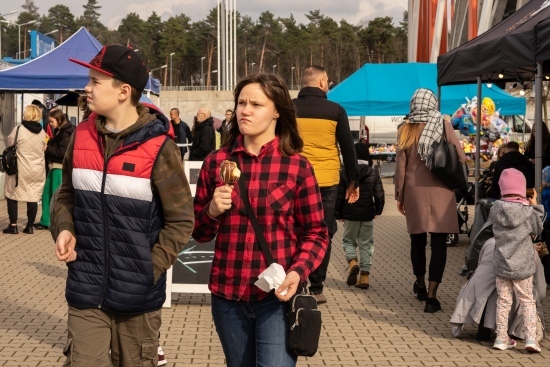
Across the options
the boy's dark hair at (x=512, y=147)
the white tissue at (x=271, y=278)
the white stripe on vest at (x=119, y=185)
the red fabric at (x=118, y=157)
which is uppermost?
the red fabric at (x=118, y=157)

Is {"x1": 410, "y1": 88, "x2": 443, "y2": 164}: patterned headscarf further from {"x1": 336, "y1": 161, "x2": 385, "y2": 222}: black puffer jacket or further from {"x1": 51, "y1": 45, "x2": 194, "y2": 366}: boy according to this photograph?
{"x1": 51, "y1": 45, "x2": 194, "y2": 366}: boy

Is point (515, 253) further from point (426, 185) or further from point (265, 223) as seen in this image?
point (265, 223)

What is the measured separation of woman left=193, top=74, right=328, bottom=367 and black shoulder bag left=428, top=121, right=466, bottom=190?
4.56 metres

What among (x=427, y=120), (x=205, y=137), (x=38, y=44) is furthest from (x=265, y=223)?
(x=38, y=44)

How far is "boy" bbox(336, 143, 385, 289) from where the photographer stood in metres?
9.94

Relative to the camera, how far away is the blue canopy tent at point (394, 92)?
69.1 feet

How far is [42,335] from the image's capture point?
7520mm

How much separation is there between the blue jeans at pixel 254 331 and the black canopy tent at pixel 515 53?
5.29 m

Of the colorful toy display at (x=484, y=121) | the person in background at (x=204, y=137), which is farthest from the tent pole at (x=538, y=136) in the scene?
the colorful toy display at (x=484, y=121)

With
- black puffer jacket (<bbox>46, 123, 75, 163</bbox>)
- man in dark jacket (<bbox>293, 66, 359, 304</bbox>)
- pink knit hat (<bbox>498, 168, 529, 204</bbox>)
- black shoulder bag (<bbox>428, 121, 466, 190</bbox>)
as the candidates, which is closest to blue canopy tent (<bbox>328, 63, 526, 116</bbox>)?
black puffer jacket (<bbox>46, 123, 75, 163</bbox>)

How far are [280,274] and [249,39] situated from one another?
453ft

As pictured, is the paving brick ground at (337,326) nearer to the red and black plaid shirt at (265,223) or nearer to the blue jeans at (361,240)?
the blue jeans at (361,240)

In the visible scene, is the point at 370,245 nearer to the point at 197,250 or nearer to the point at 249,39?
the point at 197,250

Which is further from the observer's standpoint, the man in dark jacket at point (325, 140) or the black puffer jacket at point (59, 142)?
the black puffer jacket at point (59, 142)
